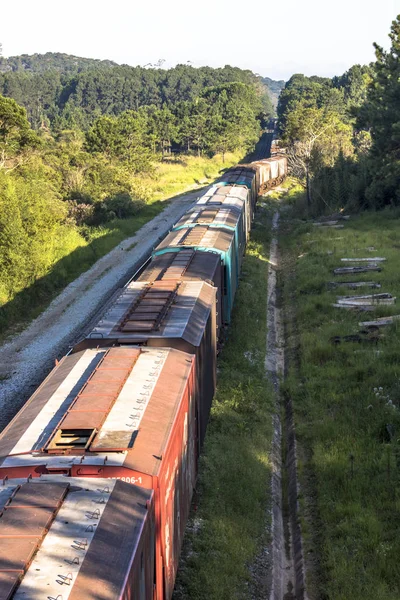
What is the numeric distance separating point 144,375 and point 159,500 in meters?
2.84

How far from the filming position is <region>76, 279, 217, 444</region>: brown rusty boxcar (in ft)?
39.9

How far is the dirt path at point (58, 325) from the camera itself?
1850 cm

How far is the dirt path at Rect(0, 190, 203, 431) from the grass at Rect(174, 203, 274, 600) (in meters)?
6.46

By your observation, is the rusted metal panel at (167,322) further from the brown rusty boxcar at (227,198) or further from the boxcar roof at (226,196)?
the boxcar roof at (226,196)

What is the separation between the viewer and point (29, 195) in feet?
97.1

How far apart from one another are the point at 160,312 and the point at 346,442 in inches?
231

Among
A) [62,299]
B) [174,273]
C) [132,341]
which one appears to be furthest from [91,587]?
[62,299]

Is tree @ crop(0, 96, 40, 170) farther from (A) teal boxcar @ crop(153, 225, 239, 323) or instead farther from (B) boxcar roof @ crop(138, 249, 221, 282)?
(B) boxcar roof @ crop(138, 249, 221, 282)

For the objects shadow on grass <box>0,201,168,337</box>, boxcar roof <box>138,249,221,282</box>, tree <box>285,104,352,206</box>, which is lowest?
shadow on grass <box>0,201,168,337</box>

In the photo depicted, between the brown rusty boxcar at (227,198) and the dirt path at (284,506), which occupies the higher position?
the brown rusty boxcar at (227,198)

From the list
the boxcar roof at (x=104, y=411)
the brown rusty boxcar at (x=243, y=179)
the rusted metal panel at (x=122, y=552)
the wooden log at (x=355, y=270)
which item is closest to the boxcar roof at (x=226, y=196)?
the brown rusty boxcar at (x=243, y=179)

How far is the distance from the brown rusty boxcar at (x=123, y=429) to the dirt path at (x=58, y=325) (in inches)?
290

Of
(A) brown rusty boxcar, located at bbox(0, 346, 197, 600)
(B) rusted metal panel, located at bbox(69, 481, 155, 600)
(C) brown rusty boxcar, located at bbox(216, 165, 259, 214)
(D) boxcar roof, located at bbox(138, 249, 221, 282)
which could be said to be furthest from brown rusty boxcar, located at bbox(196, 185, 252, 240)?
(B) rusted metal panel, located at bbox(69, 481, 155, 600)

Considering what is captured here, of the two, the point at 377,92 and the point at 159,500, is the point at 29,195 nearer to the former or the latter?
the point at 159,500
